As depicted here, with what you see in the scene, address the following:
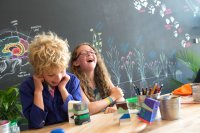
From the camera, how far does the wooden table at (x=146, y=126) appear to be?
117 centimetres

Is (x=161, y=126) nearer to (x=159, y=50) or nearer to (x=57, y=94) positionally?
(x=57, y=94)

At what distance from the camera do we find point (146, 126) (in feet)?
4.14

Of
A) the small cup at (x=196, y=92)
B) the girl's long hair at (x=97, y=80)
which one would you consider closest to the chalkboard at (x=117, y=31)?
the girl's long hair at (x=97, y=80)

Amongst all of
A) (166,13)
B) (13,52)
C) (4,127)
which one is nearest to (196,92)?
(4,127)

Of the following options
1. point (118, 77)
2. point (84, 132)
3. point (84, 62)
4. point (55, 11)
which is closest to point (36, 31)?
point (55, 11)

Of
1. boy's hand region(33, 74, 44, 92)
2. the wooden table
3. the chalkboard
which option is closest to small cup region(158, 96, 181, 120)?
the wooden table

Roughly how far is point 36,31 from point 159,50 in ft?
5.80

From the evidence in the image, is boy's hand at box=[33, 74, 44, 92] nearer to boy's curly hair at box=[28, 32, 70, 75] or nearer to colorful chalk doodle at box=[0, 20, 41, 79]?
boy's curly hair at box=[28, 32, 70, 75]

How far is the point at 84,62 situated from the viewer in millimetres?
2156

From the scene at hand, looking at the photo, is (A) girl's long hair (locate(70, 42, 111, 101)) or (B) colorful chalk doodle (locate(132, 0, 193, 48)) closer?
(A) girl's long hair (locate(70, 42, 111, 101))

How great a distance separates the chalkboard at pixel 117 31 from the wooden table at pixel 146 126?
1334mm

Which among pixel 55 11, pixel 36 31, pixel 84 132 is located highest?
pixel 55 11

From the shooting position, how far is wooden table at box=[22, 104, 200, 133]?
1168 millimetres

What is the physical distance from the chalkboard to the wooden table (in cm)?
133
